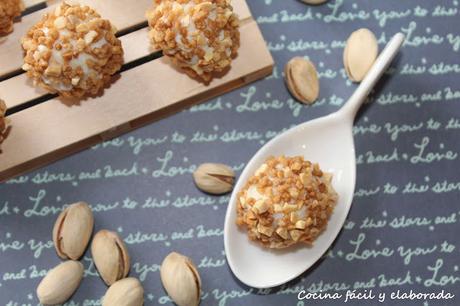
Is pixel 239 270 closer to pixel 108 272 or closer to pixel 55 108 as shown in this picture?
pixel 108 272

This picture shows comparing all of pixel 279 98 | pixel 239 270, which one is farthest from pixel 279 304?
pixel 279 98

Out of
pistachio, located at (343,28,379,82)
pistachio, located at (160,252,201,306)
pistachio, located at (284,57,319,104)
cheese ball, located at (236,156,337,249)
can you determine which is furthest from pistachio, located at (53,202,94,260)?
pistachio, located at (343,28,379,82)

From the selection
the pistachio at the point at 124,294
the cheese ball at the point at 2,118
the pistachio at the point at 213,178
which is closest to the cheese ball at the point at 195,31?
the pistachio at the point at 213,178

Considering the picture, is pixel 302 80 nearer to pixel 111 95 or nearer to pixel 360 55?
pixel 360 55

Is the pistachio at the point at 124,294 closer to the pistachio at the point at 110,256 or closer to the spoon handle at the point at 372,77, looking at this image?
the pistachio at the point at 110,256

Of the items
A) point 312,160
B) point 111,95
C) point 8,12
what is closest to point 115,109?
point 111,95

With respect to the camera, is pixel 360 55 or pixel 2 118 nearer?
pixel 2 118

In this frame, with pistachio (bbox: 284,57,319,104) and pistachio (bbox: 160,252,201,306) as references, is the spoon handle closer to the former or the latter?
pistachio (bbox: 284,57,319,104)
